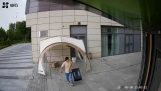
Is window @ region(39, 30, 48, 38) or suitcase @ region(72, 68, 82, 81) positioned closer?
window @ region(39, 30, 48, 38)

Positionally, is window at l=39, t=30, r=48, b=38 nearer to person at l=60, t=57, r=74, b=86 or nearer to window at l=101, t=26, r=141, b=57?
person at l=60, t=57, r=74, b=86

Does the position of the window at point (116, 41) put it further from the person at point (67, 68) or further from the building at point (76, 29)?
the person at point (67, 68)

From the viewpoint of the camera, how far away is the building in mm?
1262

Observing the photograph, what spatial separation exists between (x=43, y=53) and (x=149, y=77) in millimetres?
614

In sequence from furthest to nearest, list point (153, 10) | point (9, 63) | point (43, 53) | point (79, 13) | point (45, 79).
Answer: point (9, 63)
point (45, 79)
point (79, 13)
point (43, 53)
point (153, 10)

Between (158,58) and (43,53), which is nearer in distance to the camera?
(43,53)

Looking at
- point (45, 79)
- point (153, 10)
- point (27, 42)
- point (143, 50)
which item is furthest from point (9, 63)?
point (153, 10)

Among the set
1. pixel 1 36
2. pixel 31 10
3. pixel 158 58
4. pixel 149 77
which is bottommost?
pixel 149 77

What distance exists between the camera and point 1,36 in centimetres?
141

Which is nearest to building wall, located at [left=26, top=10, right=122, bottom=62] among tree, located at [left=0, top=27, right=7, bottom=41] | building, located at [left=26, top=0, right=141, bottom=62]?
building, located at [left=26, top=0, right=141, bottom=62]

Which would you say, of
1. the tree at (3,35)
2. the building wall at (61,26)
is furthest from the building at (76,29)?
the tree at (3,35)

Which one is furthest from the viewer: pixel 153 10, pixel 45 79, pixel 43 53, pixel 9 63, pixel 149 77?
pixel 9 63

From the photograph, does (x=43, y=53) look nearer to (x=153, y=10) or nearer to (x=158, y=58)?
(x=153, y=10)

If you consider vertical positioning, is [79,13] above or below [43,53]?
above
